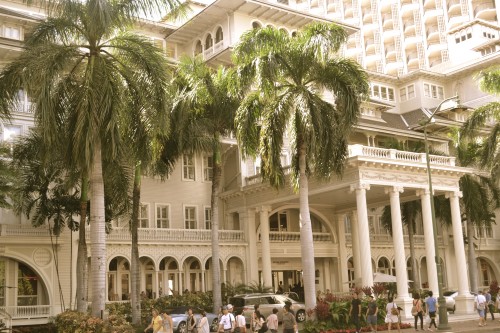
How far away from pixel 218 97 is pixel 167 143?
3631mm

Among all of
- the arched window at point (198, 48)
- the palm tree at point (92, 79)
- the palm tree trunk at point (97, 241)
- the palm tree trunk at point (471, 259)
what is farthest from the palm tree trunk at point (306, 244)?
the palm tree trunk at point (471, 259)

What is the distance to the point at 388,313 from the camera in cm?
2652

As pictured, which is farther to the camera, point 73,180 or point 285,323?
point 73,180

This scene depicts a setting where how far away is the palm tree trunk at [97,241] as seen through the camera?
842 inches

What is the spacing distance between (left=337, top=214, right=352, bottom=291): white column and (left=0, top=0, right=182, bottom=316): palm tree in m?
27.9

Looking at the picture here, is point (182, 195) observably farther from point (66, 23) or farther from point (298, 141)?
point (66, 23)

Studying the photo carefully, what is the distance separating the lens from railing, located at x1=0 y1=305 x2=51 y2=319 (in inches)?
A: 1278

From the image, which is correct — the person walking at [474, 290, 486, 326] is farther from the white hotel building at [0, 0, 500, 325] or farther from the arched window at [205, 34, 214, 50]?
the arched window at [205, 34, 214, 50]

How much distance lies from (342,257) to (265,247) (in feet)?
28.7

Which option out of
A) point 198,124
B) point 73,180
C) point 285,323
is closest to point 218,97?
point 198,124

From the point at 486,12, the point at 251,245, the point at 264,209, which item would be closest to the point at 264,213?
the point at 264,209

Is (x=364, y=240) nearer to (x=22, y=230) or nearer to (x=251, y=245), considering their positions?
(x=251, y=245)

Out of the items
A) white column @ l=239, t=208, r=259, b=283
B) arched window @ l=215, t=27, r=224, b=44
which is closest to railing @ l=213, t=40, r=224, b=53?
arched window @ l=215, t=27, r=224, b=44

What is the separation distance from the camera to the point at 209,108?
3309 centimetres
